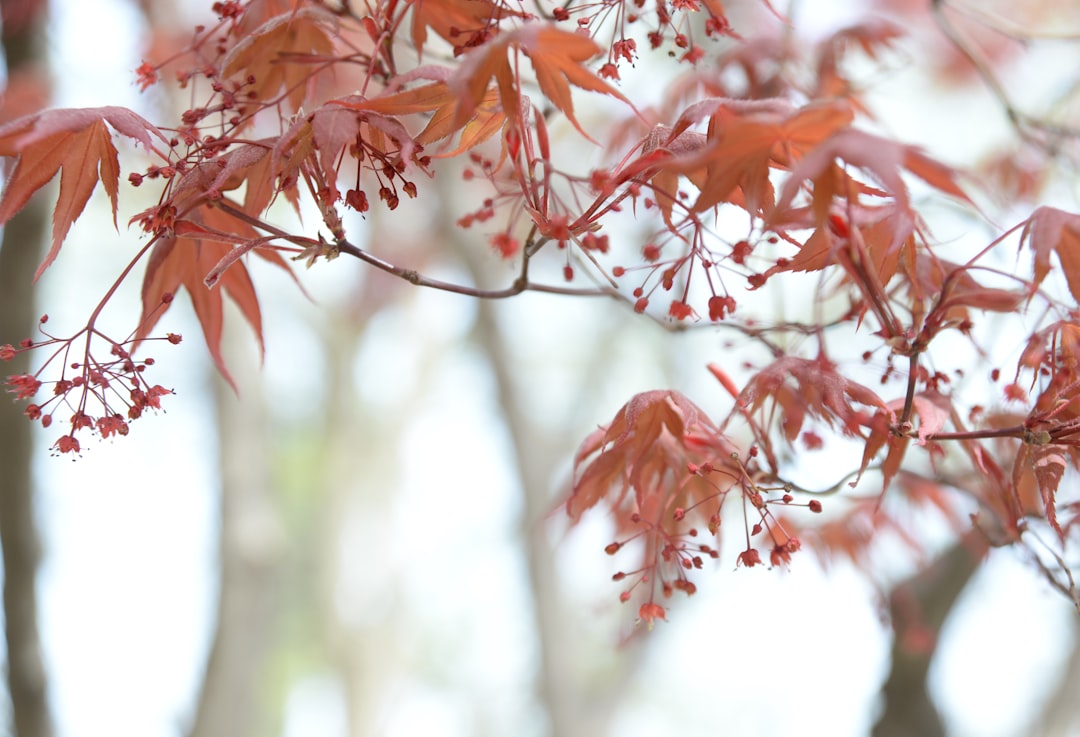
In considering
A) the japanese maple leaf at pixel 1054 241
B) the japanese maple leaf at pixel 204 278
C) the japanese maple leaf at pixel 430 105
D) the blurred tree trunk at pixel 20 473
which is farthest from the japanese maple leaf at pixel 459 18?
the blurred tree trunk at pixel 20 473

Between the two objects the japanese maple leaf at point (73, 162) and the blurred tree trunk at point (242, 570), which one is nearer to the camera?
the japanese maple leaf at point (73, 162)

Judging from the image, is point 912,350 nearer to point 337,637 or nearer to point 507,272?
point 507,272

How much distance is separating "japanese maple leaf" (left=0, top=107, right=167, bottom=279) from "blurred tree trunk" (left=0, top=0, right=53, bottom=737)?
3.46 feet

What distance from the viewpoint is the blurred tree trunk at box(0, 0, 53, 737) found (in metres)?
1.79

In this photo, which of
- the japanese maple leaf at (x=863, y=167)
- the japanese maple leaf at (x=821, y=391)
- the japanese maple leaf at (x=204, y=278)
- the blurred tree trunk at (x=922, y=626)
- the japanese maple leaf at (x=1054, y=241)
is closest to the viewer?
the japanese maple leaf at (x=863, y=167)

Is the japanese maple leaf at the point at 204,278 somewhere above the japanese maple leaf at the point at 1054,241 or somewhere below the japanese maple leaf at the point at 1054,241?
above

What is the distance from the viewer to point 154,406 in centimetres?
90

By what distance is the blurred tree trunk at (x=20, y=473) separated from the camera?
5.86 ft

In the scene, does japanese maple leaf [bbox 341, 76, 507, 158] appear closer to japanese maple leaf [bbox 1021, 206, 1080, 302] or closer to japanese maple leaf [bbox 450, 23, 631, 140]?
japanese maple leaf [bbox 450, 23, 631, 140]

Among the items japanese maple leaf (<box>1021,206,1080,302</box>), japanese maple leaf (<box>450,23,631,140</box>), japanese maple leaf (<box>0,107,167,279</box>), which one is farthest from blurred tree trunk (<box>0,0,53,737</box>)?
japanese maple leaf (<box>1021,206,1080,302</box>)

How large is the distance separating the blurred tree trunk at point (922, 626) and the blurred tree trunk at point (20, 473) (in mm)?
1923

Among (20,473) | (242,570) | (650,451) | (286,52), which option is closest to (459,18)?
(286,52)

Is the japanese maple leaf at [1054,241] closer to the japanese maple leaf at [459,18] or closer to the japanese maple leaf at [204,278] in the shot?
the japanese maple leaf at [459,18]

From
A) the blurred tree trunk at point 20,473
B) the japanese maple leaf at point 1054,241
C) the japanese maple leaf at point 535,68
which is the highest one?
the blurred tree trunk at point 20,473
